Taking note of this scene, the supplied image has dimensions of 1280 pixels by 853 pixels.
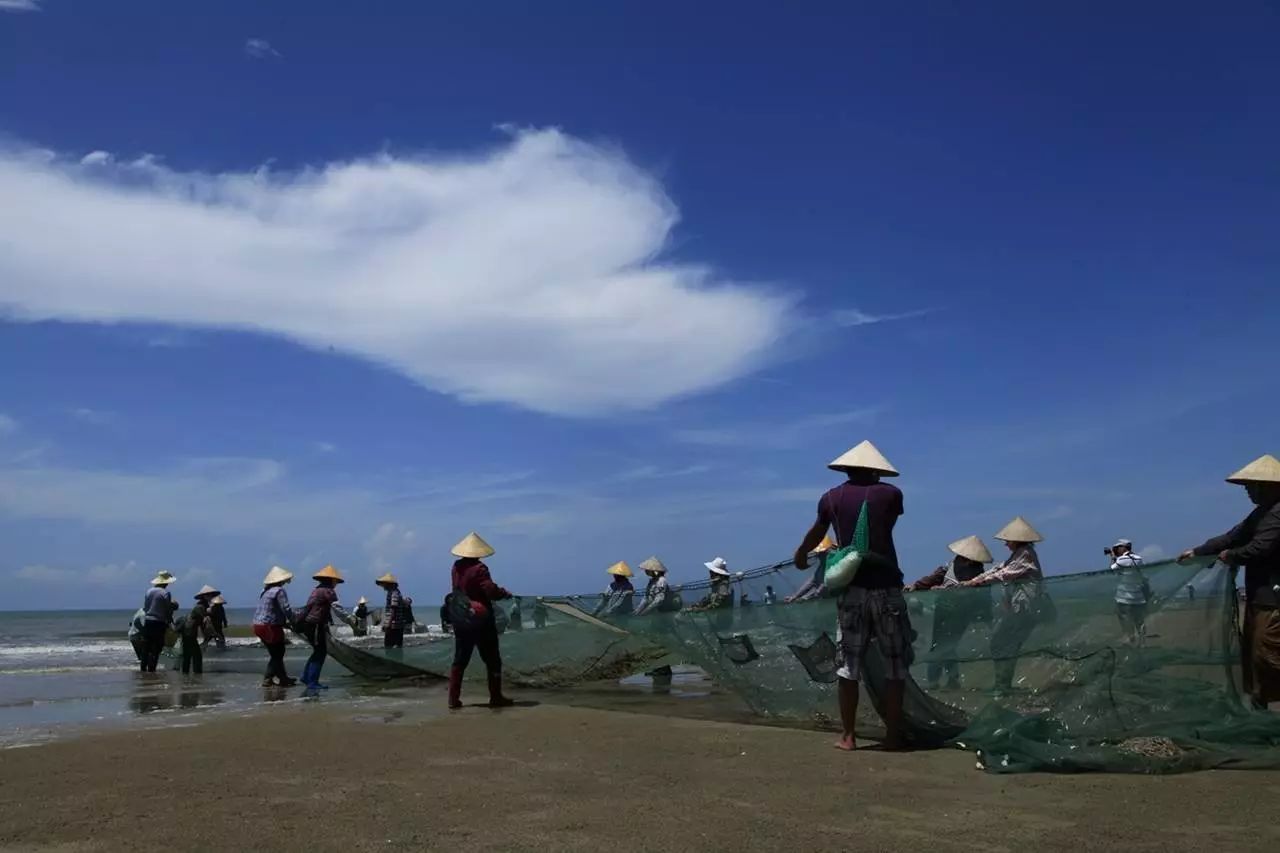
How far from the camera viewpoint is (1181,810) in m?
4.93

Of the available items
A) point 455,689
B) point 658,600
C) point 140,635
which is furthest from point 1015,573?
point 140,635

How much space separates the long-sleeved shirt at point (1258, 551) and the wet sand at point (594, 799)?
1.43 meters

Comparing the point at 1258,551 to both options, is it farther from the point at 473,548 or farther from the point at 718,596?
the point at 473,548

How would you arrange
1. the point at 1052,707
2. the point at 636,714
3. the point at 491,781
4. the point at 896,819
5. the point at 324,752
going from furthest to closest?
1. the point at 636,714
2. the point at 324,752
3. the point at 1052,707
4. the point at 491,781
5. the point at 896,819

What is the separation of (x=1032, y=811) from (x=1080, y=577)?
2.45 meters

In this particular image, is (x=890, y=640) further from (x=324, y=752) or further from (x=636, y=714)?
(x=324, y=752)

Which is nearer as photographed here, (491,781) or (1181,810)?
(1181,810)

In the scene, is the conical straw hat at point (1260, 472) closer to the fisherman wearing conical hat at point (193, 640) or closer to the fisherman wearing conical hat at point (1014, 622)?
the fisherman wearing conical hat at point (1014, 622)

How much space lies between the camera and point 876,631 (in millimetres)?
6871

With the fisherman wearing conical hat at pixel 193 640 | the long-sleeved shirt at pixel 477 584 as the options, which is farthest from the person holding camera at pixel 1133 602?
the fisherman wearing conical hat at pixel 193 640

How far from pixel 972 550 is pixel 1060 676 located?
12.5 feet

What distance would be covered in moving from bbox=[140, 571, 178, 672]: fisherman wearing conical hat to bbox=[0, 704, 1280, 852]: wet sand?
9810 mm

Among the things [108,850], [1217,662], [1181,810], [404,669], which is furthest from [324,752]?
[404,669]

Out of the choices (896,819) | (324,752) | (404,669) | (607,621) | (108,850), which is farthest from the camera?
(404,669)
